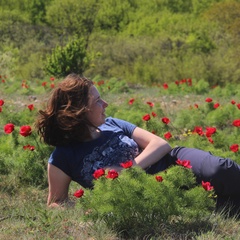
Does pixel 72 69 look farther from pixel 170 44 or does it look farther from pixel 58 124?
pixel 58 124

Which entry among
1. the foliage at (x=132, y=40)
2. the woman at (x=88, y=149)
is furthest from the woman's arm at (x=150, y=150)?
the foliage at (x=132, y=40)

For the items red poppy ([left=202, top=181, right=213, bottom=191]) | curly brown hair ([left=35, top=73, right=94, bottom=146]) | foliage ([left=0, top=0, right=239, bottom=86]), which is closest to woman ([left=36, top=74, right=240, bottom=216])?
curly brown hair ([left=35, top=73, right=94, bottom=146])

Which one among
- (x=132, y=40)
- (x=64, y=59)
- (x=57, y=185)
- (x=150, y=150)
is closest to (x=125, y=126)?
(x=150, y=150)

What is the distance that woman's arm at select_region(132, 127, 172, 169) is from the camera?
122 inches

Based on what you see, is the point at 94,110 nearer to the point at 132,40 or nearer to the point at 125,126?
the point at 125,126

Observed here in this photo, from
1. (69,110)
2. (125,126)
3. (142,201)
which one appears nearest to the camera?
(142,201)

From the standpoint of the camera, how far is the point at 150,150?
123 inches

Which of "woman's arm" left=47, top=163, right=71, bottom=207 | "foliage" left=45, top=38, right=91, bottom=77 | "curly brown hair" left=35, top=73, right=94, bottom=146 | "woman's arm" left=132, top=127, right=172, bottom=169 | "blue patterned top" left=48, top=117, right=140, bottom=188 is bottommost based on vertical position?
"foliage" left=45, top=38, right=91, bottom=77

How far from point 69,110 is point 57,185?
1.52 ft

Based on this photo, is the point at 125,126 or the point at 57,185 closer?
the point at 57,185

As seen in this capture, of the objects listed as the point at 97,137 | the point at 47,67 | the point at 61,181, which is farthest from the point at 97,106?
the point at 47,67

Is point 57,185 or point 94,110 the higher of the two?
point 94,110

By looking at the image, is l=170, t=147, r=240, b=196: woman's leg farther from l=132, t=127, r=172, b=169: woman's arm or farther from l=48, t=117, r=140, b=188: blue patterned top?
l=48, t=117, r=140, b=188: blue patterned top

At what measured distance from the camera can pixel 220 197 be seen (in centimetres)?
318
